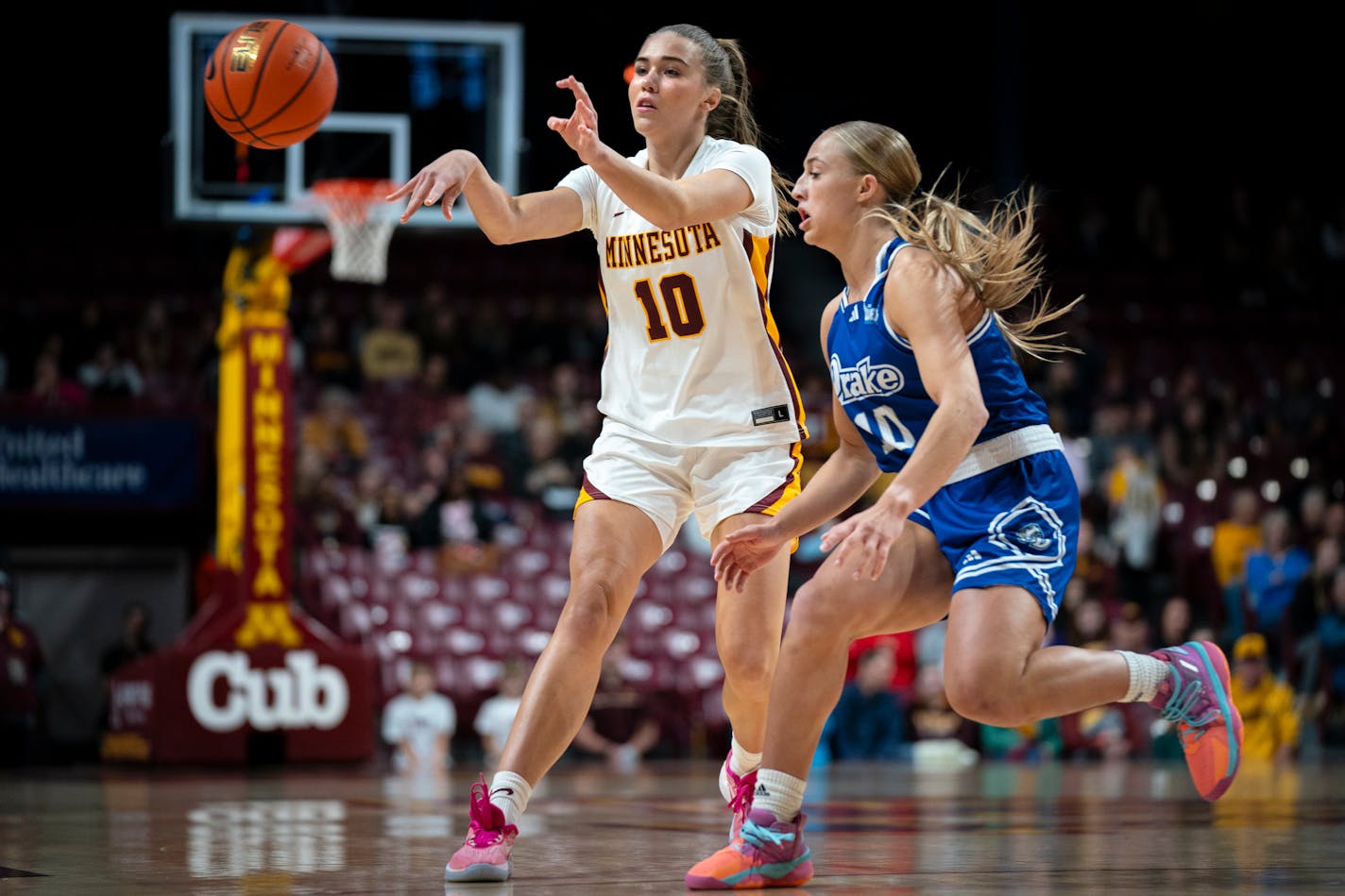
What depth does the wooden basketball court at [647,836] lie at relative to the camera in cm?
433

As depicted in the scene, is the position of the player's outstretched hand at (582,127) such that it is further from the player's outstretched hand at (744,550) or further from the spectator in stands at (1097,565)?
the spectator in stands at (1097,565)

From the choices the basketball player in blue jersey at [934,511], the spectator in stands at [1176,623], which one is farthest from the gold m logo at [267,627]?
the basketball player in blue jersey at [934,511]

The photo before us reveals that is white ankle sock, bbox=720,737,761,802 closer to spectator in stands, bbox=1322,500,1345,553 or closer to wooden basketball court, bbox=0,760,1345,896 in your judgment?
wooden basketball court, bbox=0,760,1345,896

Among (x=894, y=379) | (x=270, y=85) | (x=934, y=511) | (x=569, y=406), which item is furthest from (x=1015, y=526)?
(x=569, y=406)

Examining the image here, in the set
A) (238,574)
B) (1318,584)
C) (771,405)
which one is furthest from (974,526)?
(1318,584)

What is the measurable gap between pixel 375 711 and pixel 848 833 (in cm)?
792

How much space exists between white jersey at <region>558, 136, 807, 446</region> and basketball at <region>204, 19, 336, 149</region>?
1971 millimetres

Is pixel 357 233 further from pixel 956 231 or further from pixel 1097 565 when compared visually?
pixel 956 231

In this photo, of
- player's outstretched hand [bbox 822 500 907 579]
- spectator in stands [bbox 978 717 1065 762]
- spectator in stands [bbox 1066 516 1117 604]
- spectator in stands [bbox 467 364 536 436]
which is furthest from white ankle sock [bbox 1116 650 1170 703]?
spectator in stands [bbox 467 364 536 436]

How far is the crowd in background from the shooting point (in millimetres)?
13602

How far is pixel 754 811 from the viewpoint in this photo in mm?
4324

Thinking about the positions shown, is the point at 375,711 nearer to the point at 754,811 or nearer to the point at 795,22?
the point at 754,811

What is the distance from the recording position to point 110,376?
1488cm

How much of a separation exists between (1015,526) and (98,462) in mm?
11088
